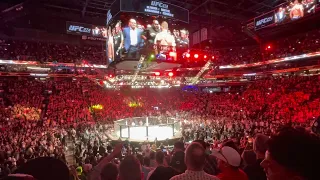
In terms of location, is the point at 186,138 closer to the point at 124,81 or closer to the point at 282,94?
the point at 124,81

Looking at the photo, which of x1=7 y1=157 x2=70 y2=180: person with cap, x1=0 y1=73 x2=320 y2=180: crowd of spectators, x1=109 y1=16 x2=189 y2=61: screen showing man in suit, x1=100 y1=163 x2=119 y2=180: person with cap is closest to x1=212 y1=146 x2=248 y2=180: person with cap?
x1=0 y1=73 x2=320 y2=180: crowd of spectators

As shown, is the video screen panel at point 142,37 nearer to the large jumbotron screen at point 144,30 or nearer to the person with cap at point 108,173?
the large jumbotron screen at point 144,30

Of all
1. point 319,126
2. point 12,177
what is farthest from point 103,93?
point 12,177

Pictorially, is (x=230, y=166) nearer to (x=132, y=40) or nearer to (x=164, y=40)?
(x=132, y=40)

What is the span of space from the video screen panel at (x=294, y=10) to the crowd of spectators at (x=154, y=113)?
594cm

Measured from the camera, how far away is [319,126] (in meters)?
4.01

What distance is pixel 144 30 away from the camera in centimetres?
1349

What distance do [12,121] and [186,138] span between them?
12.0 m

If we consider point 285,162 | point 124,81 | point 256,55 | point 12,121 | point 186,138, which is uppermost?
point 256,55

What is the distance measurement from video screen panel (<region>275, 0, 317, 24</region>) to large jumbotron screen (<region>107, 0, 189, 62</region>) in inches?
204

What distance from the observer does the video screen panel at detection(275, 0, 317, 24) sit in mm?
11769

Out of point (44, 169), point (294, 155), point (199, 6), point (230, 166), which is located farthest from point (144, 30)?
point (294, 155)

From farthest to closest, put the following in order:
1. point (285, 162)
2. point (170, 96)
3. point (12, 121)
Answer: point (170, 96) → point (12, 121) → point (285, 162)

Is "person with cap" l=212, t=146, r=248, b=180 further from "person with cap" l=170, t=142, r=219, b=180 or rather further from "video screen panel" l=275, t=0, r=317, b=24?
"video screen panel" l=275, t=0, r=317, b=24
